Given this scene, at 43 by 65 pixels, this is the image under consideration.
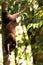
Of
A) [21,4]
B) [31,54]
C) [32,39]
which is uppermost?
[21,4]

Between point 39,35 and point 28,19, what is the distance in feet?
1.36

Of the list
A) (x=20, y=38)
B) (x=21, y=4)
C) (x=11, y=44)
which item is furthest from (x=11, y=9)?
(x=11, y=44)

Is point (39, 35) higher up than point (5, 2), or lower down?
lower down

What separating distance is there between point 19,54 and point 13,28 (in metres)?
0.79

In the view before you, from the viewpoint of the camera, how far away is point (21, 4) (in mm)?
2670

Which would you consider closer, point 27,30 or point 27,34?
point 27,30

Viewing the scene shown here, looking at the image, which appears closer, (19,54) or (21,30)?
(19,54)

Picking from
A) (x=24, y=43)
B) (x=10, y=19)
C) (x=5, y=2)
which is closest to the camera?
(x=5, y=2)

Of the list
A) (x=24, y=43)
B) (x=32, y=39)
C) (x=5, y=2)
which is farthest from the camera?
(x=32, y=39)

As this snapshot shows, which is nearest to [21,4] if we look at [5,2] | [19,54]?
[19,54]

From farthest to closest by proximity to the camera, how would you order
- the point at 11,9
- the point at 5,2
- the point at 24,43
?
the point at 24,43, the point at 11,9, the point at 5,2

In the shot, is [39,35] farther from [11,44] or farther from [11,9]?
[11,44]

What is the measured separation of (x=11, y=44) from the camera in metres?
2.04

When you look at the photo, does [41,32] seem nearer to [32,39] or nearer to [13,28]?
[32,39]
